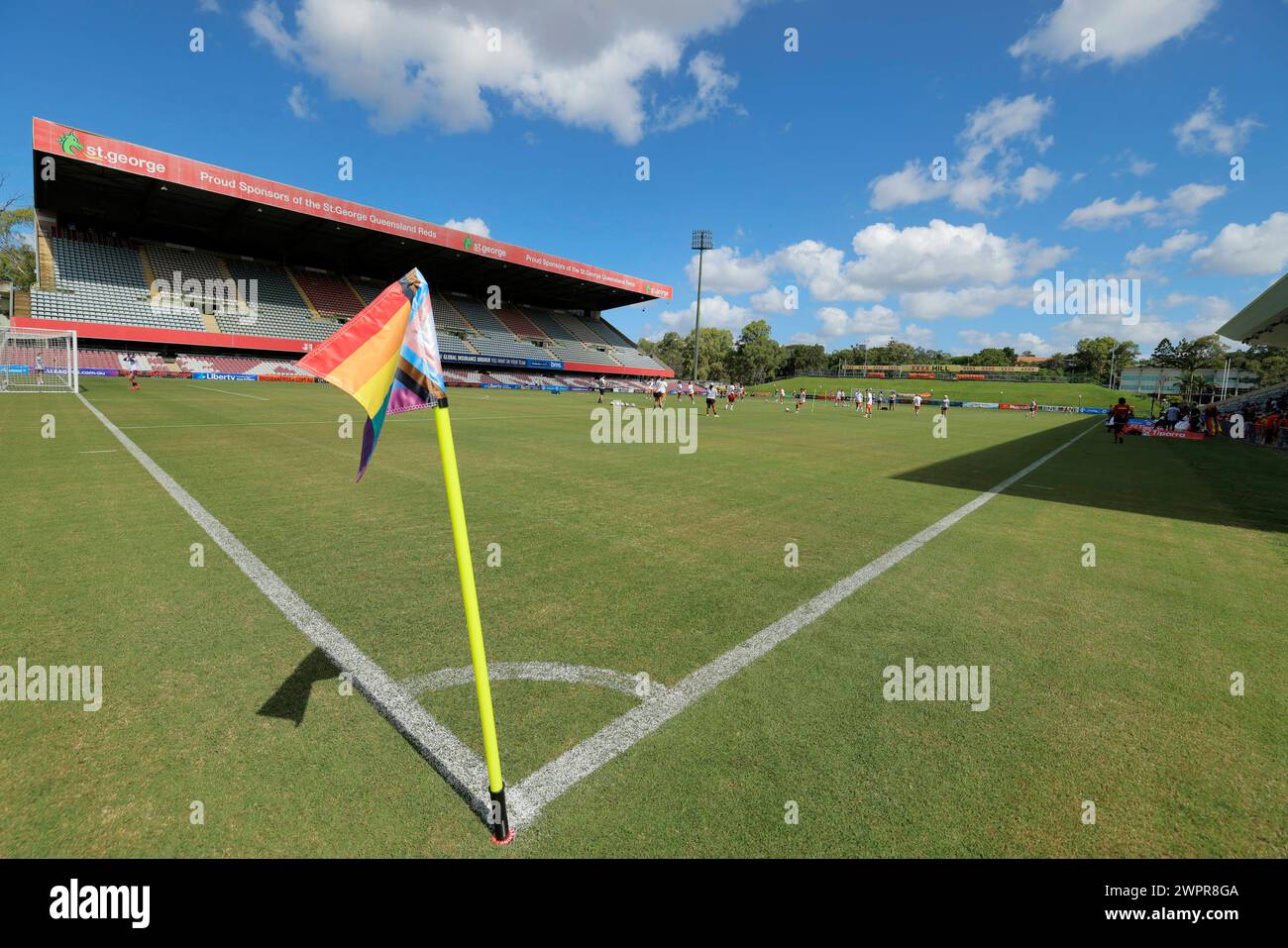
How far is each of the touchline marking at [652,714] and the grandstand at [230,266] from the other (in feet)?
114

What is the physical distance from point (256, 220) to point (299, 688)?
5205cm

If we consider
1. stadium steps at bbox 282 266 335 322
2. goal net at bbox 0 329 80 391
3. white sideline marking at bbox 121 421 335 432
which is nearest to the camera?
white sideline marking at bbox 121 421 335 432

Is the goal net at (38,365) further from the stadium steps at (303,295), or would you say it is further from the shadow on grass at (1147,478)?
the shadow on grass at (1147,478)

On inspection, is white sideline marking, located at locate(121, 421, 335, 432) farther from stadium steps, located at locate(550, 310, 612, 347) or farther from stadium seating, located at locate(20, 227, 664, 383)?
stadium steps, located at locate(550, 310, 612, 347)

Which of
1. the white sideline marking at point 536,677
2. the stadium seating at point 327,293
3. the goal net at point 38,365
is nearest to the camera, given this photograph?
the white sideline marking at point 536,677

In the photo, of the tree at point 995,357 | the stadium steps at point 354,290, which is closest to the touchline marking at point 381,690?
the stadium steps at point 354,290

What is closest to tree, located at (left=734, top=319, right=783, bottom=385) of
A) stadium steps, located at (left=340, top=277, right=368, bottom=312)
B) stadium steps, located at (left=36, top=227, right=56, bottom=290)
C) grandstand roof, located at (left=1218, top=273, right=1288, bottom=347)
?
stadium steps, located at (left=340, top=277, right=368, bottom=312)

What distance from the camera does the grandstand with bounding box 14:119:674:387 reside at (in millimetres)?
36000

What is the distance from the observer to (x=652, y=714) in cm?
296

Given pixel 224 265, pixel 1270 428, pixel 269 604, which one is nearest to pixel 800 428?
pixel 1270 428

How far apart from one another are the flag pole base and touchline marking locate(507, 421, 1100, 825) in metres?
0.08

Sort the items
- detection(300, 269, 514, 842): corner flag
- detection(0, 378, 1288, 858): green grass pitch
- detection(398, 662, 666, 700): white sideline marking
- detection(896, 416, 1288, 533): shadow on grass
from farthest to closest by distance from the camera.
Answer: detection(896, 416, 1288, 533): shadow on grass
detection(398, 662, 666, 700): white sideline marking
detection(0, 378, 1288, 858): green grass pitch
detection(300, 269, 514, 842): corner flag

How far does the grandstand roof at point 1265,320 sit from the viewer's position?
19.5 m
